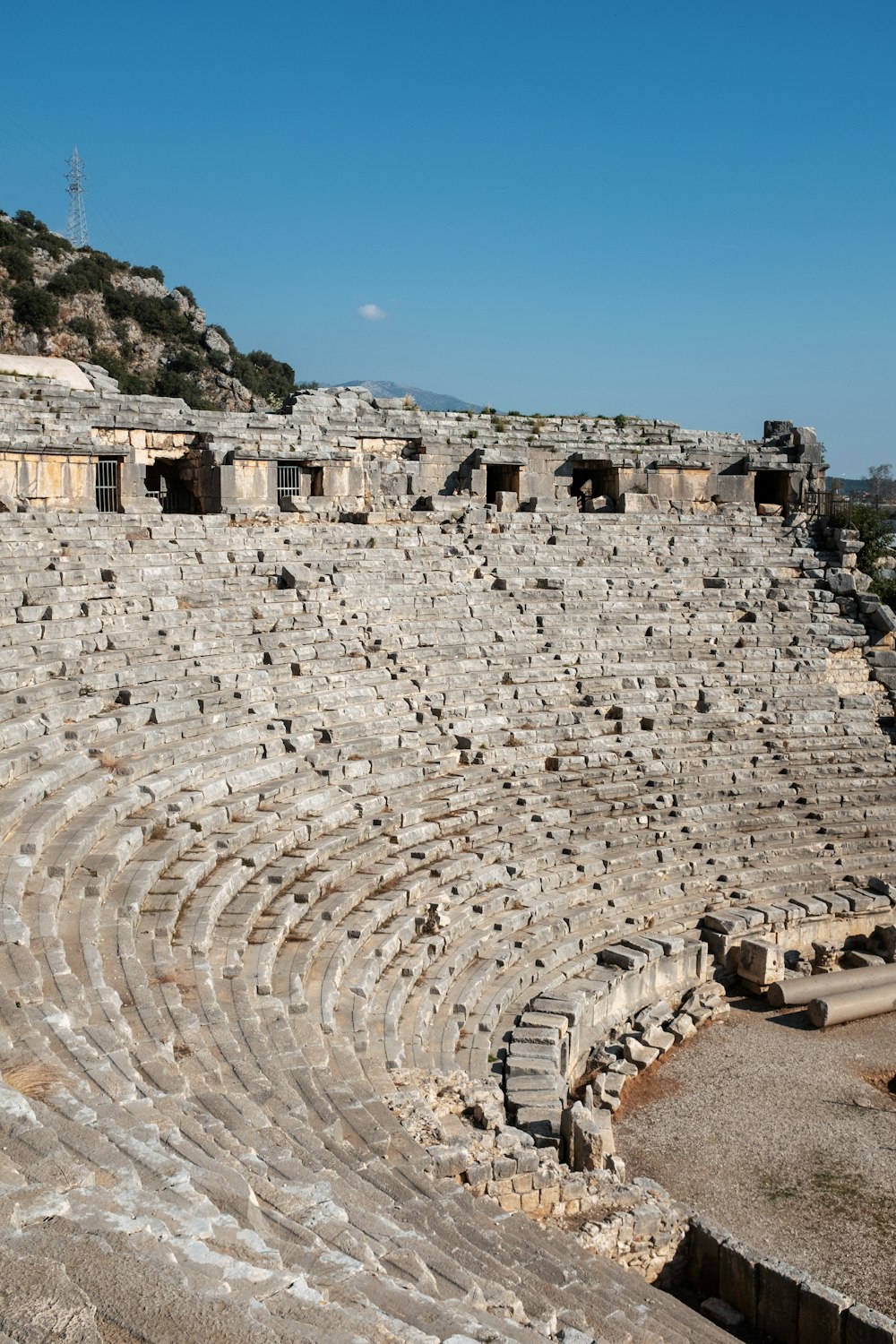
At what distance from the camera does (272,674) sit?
13250mm

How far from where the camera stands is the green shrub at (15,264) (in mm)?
37406

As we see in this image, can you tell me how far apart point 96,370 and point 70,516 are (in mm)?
8162

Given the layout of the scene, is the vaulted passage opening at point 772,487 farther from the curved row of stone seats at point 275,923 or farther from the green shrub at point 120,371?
the green shrub at point 120,371

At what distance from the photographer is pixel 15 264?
37.6 metres

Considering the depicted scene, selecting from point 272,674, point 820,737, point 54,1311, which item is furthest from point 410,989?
point 820,737

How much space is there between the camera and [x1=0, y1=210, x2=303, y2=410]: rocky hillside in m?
36.6

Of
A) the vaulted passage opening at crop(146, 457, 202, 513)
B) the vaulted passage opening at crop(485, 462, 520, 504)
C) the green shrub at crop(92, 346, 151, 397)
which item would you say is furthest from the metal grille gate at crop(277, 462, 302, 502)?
the green shrub at crop(92, 346, 151, 397)

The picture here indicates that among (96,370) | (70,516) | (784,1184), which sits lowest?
(784,1184)

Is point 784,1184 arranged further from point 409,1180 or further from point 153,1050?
point 153,1050

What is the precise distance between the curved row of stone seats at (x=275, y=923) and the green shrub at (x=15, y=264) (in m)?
28.0

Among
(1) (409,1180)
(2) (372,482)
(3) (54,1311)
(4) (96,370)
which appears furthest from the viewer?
(4) (96,370)

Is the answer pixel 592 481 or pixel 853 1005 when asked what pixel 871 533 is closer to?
pixel 592 481

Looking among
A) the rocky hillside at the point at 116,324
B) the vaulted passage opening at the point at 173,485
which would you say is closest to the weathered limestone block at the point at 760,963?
the vaulted passage opening at the point at 173,485

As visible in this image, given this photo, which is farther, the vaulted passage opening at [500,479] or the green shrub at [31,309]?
the green shrub at [31,309]
